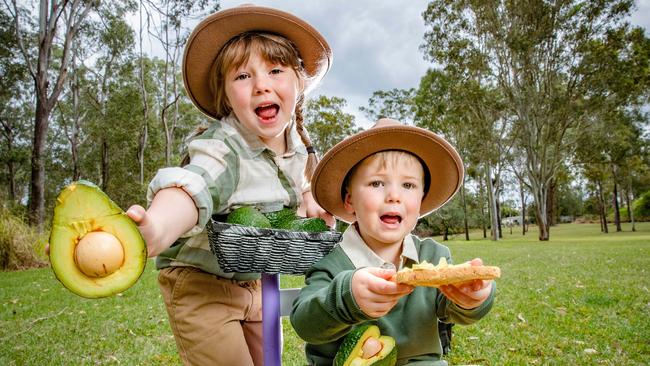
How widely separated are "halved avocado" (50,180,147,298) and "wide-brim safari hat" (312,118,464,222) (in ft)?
3.30

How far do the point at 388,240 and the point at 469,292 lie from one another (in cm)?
44

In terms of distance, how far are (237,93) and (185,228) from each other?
765 mm

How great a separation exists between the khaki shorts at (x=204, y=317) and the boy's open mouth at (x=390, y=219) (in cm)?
88

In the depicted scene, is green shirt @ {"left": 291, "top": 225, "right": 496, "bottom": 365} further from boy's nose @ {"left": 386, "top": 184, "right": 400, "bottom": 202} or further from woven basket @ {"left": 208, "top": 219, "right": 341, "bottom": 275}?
boy's nose @ {"left": 386, "top": 184, "right": 400, "bottom": 202}

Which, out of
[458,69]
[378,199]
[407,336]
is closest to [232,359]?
[407,336]

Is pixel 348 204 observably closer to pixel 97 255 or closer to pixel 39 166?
pixel 97 255

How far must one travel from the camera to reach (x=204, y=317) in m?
2.24

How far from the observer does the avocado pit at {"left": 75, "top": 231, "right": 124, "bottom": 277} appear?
1.16 metres

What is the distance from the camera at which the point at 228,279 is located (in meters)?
2.35

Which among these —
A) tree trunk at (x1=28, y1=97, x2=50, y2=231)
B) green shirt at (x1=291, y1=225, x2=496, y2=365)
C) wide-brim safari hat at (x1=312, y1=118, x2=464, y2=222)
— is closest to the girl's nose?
wide-brim safari hat at (x1=312, y1=118, x2=464, y2=222)

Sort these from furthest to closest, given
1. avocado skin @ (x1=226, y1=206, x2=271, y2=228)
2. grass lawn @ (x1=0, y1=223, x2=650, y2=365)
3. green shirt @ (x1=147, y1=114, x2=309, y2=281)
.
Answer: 1. grass lawn @ (x1=0, y1=223, x2=650, y2=365)
2. avocado skin @ (x1=226, y1=206, x2=271, y2=228)
3. green shirt @ (x1=147, y1=114, x2=309, y2=281)

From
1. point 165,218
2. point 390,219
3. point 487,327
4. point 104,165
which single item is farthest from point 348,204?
point 104,165

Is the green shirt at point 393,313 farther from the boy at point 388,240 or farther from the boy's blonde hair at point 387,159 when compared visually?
the boy's blonde hair at point 387,159

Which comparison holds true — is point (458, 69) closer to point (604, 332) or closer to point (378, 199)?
point (604, 332)
